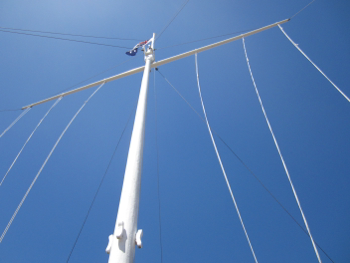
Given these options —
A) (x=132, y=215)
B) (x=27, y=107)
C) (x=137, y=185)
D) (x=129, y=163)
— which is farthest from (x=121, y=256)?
(x=27, y=107)

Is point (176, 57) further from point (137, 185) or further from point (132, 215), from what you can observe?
point (132, 215)

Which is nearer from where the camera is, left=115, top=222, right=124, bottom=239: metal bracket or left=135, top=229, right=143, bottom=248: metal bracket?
left=115, top=222, right=124, bottom=239: metal bracket

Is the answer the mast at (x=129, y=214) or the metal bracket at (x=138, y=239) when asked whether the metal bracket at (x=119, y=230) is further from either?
the metal bracket at (x=138, y=239)

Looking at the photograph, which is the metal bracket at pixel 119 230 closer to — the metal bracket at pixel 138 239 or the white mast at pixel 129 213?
the white mast at pixel 129 213

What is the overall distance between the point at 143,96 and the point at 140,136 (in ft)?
3.53

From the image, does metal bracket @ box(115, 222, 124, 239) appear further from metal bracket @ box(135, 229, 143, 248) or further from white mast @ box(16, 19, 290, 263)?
metal bracket @ box(135, 229, 143, 248)

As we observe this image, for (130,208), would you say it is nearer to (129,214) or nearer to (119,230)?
(129,214)

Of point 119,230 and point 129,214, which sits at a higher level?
point 129,214

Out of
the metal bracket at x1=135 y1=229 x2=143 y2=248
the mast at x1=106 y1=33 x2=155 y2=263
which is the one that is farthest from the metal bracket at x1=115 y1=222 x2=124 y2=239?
the metal bracket at x1=135 y1=229 x2=143 y2=248

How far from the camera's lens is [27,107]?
5.89 m

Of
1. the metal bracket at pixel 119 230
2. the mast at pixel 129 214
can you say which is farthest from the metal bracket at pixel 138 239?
the metal bracket at pixel 119 230

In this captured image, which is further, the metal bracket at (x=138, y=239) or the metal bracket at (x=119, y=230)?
the metal bracket at (x=138, y=239)

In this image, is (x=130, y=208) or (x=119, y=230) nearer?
(x=119, y=230)

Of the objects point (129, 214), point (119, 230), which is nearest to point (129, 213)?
point (129, 214)
